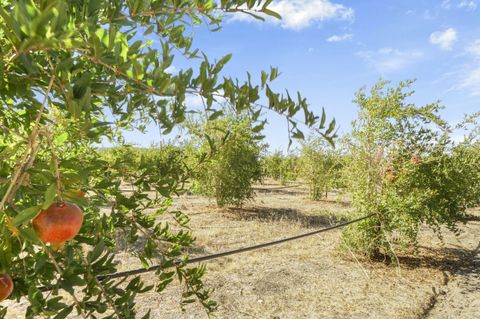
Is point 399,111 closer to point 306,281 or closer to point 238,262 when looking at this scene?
point 306,281

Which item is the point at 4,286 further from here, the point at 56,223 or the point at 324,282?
the point at 324,282

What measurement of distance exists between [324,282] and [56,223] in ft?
15.1

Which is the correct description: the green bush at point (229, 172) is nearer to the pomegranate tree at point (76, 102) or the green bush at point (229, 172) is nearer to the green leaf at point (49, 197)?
the pomegranate tree at point (76, 102)

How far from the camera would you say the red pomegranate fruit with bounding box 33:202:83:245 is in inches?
30.6

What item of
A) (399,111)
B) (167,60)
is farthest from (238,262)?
(167,60)

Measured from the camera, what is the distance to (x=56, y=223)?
0.78 meters

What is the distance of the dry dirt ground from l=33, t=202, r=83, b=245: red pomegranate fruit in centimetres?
223

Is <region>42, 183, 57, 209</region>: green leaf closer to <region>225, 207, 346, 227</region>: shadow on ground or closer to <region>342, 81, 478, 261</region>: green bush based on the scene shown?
<region>342, 81, 478, 261</region>: green bush

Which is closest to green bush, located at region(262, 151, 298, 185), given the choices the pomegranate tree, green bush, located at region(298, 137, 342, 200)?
green bush, located at region(298, 137, 342, 200)

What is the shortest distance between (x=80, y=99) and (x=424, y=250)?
7.29 meters

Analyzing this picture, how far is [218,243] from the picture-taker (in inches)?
270

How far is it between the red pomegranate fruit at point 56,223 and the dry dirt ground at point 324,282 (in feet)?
7.31

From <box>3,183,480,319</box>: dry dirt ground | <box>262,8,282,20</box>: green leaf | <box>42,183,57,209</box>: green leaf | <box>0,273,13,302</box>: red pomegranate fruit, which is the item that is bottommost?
<box>3,183,480,319</box>: dry dirt ground

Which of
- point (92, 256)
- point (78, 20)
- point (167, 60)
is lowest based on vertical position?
point (92, 256)
